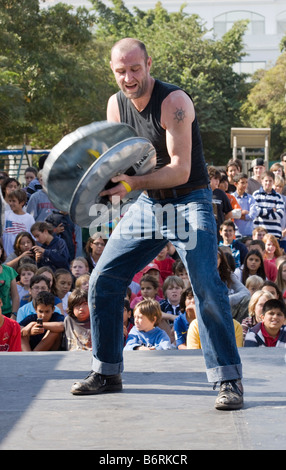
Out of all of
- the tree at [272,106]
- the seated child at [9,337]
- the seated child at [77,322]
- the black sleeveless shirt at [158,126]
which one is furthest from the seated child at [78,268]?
the tree at [272,106]

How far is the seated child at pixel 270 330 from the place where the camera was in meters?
6.40

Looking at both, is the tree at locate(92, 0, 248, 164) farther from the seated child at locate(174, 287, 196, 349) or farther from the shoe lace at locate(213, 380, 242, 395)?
the shoe lace at locate(213, 380, 242, 395)

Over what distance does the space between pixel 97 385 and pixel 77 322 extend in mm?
2476

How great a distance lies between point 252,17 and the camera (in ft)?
257

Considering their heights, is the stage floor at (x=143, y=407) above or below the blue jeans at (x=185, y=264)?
below

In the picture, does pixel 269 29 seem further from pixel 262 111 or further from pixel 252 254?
pixel 252 254

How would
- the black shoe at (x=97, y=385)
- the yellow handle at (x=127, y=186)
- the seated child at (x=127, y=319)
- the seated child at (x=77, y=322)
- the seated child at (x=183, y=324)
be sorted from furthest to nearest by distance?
the seated child at (x=127, y=319) < the seated child at (x=183, y=324) < the seated child at (x=77, y=322) < the black shoe at (x=97, y=385) < the yellow handle at (x=127, y=186)

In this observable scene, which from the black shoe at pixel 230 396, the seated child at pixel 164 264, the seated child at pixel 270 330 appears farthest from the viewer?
the seated child at pixel 164 264

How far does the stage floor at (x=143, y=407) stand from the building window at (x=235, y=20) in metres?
71.9

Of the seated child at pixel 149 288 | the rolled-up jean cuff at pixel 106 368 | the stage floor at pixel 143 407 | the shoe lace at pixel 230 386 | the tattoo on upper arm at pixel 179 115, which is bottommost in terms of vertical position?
the stage floor at pixel 143 407

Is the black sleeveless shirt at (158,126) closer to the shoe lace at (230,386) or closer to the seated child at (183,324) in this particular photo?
the shoe lace at (230,386)

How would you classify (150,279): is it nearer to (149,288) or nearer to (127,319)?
(149,288)

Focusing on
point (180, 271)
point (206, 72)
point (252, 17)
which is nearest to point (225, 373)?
point (180, 271)

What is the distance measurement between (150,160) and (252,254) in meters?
5.17
